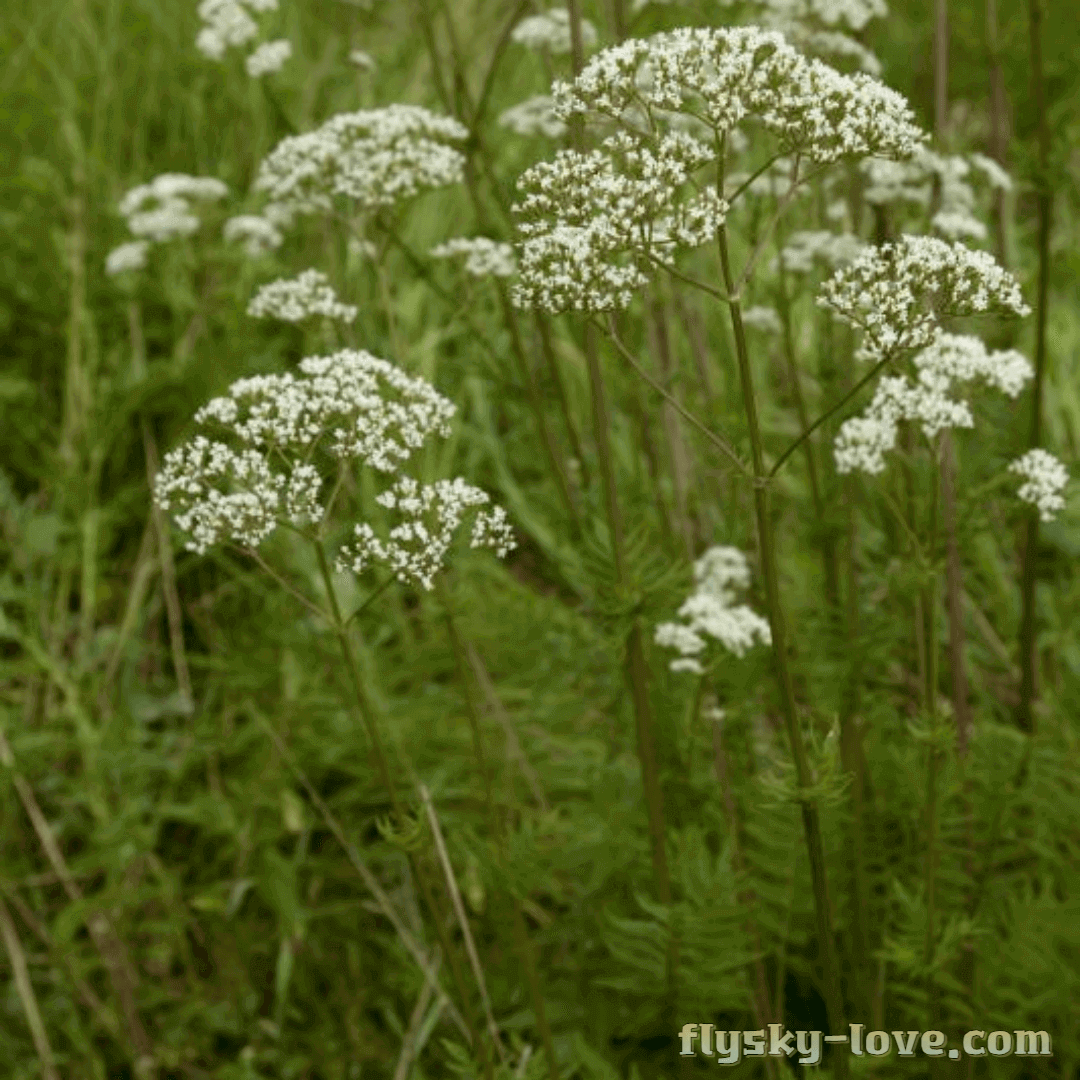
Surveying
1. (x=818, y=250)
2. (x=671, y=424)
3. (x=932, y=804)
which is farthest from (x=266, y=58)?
(x=932, y=804)

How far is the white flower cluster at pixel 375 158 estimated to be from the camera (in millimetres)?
3887

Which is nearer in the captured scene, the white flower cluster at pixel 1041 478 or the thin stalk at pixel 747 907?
the white flower cluster at pixel 1041 478

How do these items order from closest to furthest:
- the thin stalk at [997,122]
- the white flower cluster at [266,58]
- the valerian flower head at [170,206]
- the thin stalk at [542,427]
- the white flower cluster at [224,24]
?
the thin stalk at [542,427]
the thin stalk at [997,122]
the white flower cluster at [266,58]
the white flower cluster at [224,24]
the valerian flower head at [170,206]

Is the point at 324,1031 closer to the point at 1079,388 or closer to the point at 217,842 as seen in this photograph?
the point at 217,842

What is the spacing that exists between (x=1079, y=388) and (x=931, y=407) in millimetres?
4016

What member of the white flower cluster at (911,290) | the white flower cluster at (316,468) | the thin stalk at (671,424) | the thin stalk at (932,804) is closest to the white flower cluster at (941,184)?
the thin stalk at (671,424)

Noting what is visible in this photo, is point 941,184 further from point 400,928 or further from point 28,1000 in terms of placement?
point 28,1000

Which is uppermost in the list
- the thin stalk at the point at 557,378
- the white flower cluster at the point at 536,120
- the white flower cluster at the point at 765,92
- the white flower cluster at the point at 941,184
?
the white flower cluster at the point at 536,120

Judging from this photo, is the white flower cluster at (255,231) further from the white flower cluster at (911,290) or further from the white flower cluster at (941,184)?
the white flower cluster at (911,290)

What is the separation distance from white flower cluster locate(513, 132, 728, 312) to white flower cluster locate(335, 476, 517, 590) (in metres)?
0.41

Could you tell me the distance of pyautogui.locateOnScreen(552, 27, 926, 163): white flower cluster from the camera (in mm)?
2598

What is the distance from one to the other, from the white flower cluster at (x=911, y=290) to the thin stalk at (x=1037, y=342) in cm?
156

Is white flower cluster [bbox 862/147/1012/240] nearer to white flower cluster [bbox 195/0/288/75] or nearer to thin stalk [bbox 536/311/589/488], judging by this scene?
thin stalk [bbox 536/311/589/488]

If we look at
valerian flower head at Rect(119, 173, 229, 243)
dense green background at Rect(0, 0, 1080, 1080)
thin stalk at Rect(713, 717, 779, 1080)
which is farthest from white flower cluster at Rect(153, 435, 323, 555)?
valerian flower head at Rect(119, 173, 229, 243)
